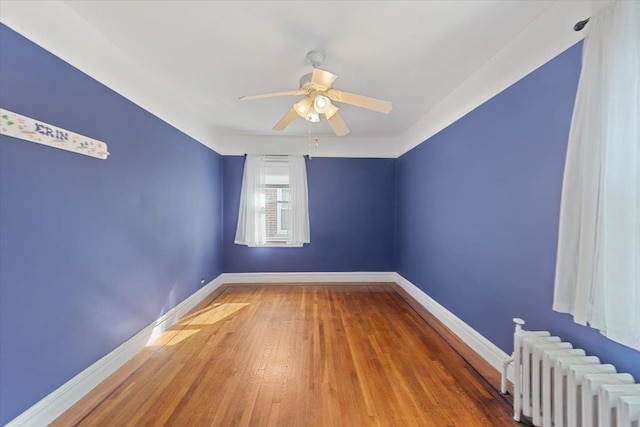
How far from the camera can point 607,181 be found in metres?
1.14

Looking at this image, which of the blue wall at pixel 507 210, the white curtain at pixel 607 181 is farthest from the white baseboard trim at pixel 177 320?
the white curtain at pixel 607 181

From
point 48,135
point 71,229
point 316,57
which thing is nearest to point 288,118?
point 316,57

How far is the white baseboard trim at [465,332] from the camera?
2.07 m

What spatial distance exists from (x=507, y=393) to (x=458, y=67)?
2475 mm

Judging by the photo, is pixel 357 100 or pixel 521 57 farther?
pixel 357 100

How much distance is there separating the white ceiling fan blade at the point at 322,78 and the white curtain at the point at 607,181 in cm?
131

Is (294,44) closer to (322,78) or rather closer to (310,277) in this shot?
(322,78)

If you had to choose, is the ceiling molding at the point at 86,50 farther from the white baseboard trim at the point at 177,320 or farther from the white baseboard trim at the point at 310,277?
the white baseboard trim at the point at 310,277

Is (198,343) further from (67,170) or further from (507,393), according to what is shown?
(507,393)

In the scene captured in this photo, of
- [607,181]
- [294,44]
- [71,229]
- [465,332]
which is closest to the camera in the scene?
[607,181]

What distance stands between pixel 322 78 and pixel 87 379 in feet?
8.46

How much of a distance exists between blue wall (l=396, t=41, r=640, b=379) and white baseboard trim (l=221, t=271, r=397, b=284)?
1.32m

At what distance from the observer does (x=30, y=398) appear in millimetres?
1439

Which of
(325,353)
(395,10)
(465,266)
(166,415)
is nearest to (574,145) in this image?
(395,10)
